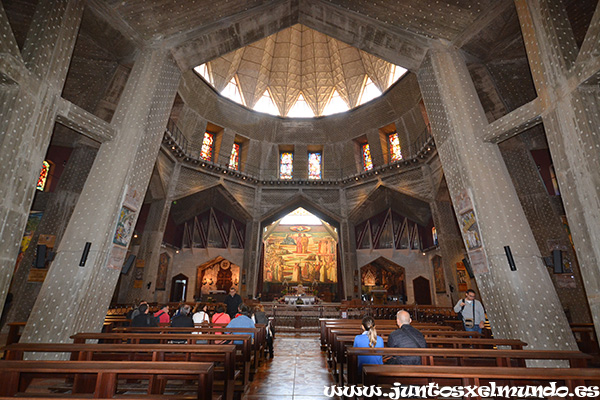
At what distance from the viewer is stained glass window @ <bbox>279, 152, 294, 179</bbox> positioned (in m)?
20.8

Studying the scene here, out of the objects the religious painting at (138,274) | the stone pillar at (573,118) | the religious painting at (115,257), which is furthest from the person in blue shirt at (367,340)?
the religious painting at (138,274)

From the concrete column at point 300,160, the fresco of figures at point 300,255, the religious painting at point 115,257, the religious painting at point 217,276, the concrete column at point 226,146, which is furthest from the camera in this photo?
the fresco of figures at point 300,255

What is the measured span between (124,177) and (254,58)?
15.9 m

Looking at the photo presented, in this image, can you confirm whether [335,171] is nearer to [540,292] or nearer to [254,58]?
[254,58]

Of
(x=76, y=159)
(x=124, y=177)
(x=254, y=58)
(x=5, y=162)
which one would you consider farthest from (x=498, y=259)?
(x=254, y=58)

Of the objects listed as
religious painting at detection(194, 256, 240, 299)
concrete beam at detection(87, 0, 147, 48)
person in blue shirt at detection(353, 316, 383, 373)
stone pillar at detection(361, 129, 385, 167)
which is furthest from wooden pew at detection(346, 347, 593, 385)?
religious painting at detection(194, 256, 240, 299)

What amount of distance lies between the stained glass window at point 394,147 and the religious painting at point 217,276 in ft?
40.9

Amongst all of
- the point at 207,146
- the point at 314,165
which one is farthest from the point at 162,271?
the point at 314,165

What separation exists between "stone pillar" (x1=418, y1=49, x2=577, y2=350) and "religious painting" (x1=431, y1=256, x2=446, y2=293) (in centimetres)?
1160

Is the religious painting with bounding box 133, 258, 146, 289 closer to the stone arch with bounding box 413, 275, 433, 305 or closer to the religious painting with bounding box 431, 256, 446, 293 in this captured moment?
the religious painting with bounding box 431, 256, 446, 293

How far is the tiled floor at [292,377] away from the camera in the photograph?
3.96m

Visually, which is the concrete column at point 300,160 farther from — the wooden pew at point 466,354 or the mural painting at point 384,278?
the wooden pew at point 466,354

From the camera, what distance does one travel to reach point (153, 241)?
14.6 meters

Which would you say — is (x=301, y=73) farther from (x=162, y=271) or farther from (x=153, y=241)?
(x=162, y=271)
